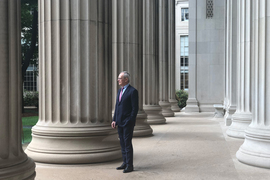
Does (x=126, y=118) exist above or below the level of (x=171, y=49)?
below

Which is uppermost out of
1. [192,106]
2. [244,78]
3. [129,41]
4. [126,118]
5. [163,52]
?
[163,52]

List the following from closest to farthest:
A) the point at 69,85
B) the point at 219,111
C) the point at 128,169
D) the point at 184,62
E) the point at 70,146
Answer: the point at 128,169
the point at 70,146
the point at 69,85
the point at 219,111
the point at 184,62

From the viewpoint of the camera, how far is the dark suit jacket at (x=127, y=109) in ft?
36.5

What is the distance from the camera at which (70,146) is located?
12.1 meters

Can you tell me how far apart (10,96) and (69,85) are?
16.9ft

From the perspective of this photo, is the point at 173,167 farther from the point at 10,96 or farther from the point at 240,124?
the point at 240,124

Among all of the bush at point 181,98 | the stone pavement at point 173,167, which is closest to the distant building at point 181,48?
the bush at point 181,98

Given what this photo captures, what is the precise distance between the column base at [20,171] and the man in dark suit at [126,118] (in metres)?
3.94

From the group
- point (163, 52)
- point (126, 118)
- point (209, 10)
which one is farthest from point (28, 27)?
point (126, 118)

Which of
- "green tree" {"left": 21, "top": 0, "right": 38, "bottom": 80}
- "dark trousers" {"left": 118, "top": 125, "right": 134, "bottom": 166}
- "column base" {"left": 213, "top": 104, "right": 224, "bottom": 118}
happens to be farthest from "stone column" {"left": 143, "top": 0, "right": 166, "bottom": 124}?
"green tree" {"left": 21, "top": 0, "right": 38, "bottom": 80}

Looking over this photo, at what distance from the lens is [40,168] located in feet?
37.5

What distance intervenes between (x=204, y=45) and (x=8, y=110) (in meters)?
38.3

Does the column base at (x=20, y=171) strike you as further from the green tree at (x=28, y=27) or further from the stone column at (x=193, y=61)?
the green tree at (x=28, y=27)

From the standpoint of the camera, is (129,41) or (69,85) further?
(129,41)
